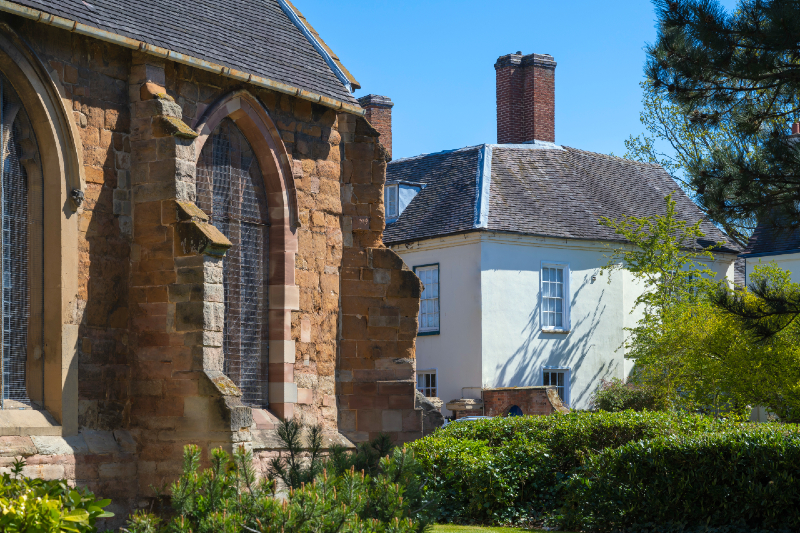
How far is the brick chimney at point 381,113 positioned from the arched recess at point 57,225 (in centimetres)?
1900

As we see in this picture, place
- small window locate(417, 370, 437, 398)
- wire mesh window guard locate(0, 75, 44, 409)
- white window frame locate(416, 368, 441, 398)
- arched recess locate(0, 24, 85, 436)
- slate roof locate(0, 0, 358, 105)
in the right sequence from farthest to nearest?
1. small window locate(417, 370, 437, 398)
2. white window frame locate(416, 368, 441, 398)
3. slate roof locate(0, 0, 358, 105)
4. arched recess locate(0, 24, 85, 436)
5. wire mesh window guard locate(0, 75, 44, 409)

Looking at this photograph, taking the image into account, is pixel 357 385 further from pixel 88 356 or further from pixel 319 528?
pixel 319 528

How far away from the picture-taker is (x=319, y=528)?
18.4 feet

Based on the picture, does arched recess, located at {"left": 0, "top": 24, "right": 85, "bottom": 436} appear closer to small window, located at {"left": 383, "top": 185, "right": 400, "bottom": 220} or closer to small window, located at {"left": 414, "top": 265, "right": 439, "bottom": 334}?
small window, located at {"left": 414, "top": 265, "right": 439, "bottom": 334}

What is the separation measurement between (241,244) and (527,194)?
15206 mm

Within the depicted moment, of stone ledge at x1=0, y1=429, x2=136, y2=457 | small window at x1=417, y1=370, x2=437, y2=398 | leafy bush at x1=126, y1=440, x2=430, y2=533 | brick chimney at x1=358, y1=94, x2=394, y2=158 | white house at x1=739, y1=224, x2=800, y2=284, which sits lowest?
small window at x1=417, y1=370, x2=437, y2=398

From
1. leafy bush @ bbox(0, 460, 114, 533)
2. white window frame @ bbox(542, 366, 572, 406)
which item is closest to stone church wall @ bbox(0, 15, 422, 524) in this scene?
leafy bush @ bbox(0, 460, 114, 533)

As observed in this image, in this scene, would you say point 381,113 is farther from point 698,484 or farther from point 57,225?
point 698,484

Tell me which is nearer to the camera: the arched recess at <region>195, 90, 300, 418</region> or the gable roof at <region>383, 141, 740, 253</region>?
the arched recess at <region>195, 90, 300, 418</region>

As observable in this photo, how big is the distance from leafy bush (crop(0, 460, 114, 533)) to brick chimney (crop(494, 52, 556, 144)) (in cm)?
2253

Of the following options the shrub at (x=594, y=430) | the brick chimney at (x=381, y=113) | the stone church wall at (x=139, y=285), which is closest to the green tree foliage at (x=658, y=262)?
the brick chimney at (x=381, y=113)

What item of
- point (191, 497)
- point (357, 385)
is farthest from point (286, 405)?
point (191, 497)

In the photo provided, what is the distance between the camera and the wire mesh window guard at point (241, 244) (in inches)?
484

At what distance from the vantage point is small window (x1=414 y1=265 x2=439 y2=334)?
1010 inches
